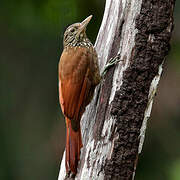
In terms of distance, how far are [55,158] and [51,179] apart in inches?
12.8

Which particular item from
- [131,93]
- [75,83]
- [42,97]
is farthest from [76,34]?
[42,97]

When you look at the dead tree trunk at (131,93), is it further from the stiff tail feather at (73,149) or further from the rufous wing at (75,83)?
the rufous wing at (75,83)

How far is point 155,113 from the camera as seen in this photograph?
720 centimetres

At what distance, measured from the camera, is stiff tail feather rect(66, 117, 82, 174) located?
4.56 meters

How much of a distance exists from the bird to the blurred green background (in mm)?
1343

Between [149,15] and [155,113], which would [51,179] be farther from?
[149,15]

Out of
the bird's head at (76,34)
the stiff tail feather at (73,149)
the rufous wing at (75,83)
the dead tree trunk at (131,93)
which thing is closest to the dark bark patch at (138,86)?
the dead tree trunk at (131,93)

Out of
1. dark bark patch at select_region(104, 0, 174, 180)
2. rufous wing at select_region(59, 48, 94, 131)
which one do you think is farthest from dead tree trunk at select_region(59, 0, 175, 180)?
rufous wing at select_region(59, 48, 94, 131)

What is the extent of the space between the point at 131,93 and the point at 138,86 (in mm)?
72

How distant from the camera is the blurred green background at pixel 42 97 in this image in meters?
6.73

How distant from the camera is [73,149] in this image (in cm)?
459

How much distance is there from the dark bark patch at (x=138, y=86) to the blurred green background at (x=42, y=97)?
79.7 inches

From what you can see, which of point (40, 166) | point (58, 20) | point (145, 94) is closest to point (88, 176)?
point (145, 94)

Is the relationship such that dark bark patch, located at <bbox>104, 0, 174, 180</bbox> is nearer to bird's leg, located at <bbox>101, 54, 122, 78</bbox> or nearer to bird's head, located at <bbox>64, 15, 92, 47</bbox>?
bird's leg, located at <bbox>101, 54, 122, 78</bbox>
